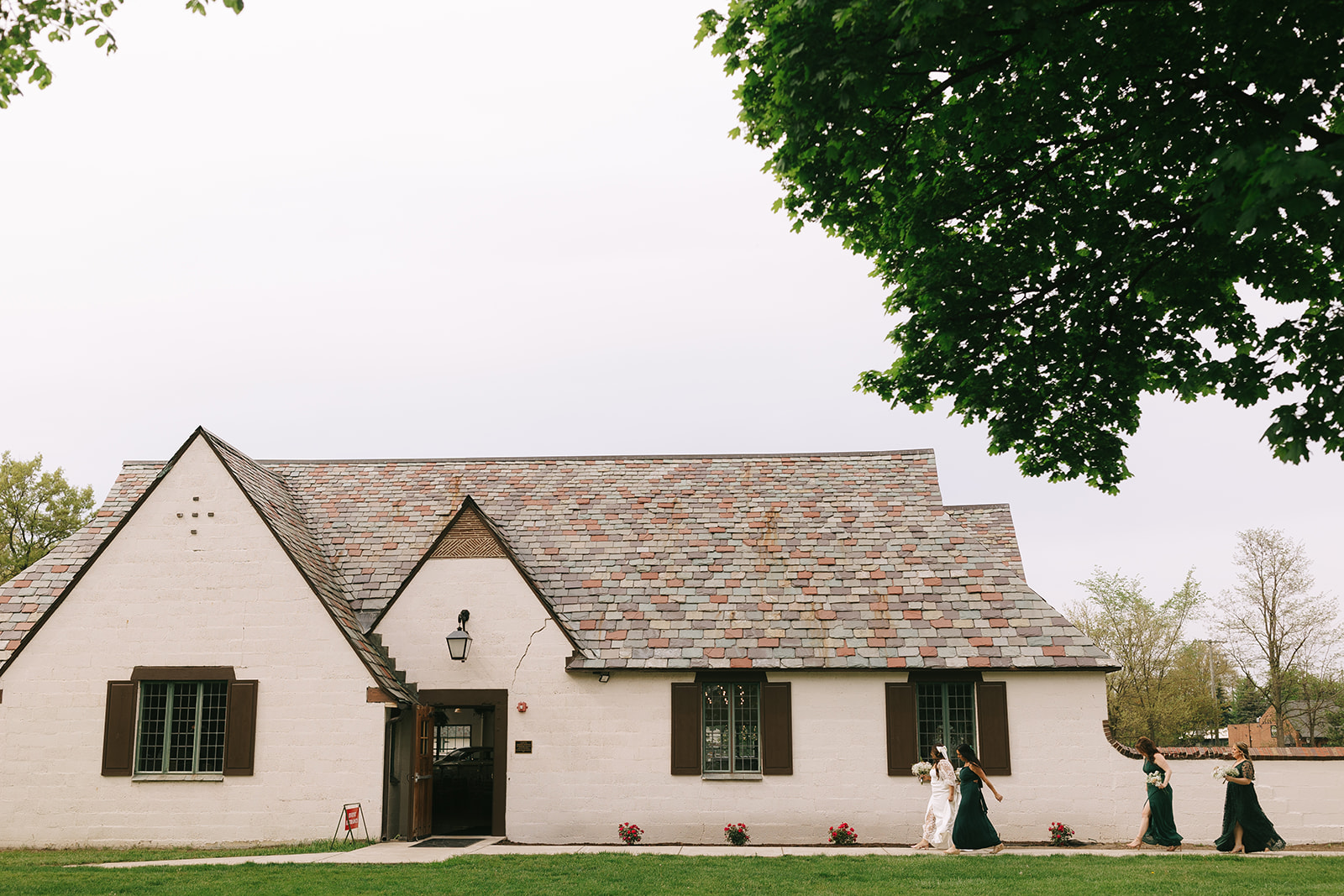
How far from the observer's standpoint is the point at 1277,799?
17203mm

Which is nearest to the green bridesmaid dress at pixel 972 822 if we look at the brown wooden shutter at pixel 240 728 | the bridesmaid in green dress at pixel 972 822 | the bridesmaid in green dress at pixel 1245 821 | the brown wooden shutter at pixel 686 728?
the bridesmaid in green dress at pixel 972 822

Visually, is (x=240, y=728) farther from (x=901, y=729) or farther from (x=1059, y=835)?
(x=1059, y=835)

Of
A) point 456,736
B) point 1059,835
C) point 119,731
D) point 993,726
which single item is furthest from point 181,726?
point 1059,835

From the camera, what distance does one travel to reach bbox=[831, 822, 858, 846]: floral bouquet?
17219mm

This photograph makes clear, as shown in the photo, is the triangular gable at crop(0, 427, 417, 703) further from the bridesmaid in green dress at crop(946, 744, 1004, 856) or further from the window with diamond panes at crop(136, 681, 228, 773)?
the bridesmaid in green dress at crop(946, 744, 1004, 856)

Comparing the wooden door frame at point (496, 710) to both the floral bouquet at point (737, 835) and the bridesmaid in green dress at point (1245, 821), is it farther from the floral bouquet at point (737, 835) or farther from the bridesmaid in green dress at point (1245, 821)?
the bridesmaid in green dress at point (1245, 821)

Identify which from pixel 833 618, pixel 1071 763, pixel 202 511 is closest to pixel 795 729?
pixel 833 618

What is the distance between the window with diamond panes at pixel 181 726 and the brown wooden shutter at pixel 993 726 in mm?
12624

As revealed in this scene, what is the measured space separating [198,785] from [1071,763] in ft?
47.3

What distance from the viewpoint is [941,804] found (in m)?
16.2

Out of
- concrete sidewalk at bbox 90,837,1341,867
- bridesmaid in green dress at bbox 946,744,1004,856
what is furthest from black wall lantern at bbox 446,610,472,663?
bridesmaid in green dress at bbox 946,744,1004,856

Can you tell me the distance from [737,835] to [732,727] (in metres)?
1.77

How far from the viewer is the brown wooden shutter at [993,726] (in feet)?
57.7

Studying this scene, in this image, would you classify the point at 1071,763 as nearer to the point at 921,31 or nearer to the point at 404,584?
the point at 404,584
